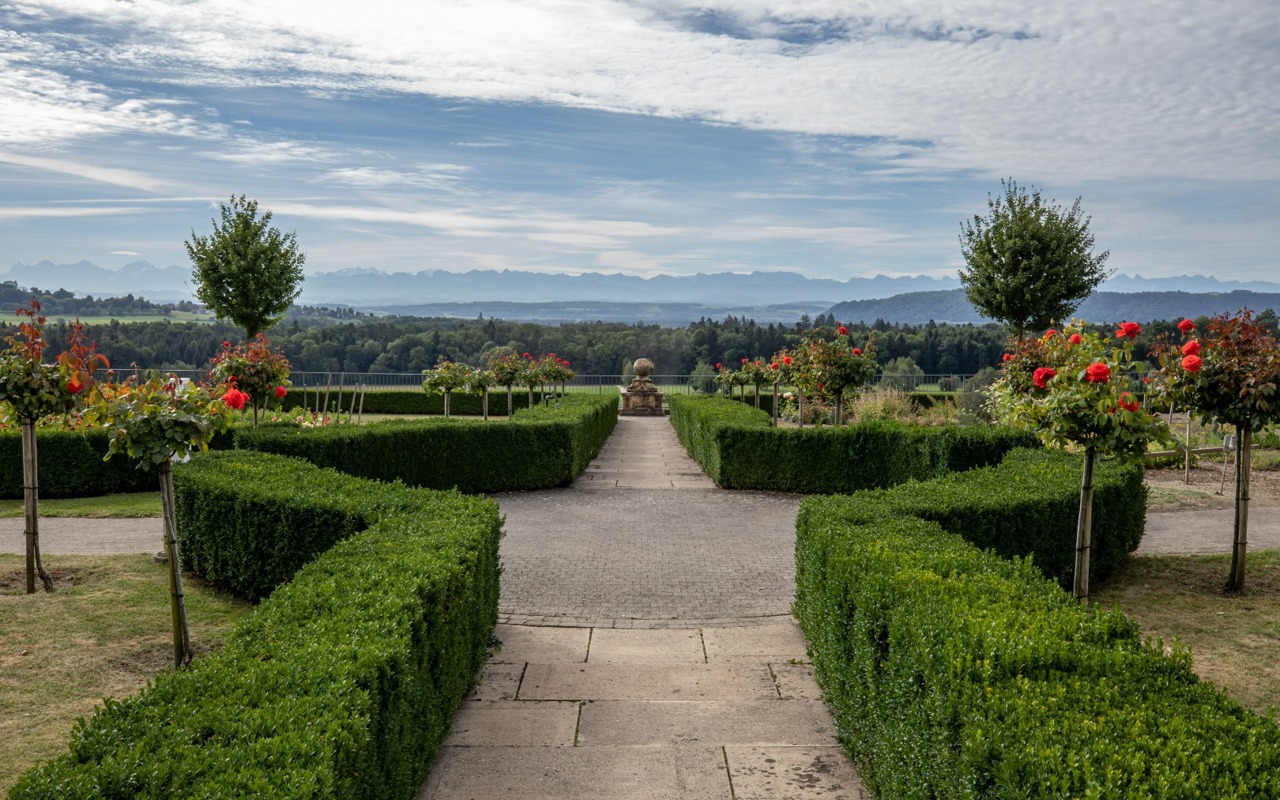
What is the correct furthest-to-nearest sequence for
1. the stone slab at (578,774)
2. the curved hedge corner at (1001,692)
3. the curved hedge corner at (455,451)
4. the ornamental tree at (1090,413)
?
the curved hedge corner at (455,451) → the ornamental tree at (1090,413) → the stone slab at (578,774) → the curved hedge corner at (1001,692)

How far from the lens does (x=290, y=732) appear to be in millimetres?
3082

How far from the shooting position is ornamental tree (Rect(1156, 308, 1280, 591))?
759 centimetres

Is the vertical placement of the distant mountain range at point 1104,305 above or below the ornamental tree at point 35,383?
above

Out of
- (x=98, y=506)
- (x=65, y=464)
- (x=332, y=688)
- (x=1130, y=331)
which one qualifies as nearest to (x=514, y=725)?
(x=332, y=688)

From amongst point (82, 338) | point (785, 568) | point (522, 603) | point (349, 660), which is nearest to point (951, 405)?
point (785, 568)

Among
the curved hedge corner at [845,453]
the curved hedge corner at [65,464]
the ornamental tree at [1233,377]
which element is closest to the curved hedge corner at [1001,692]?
the ornamental tree at [1233,377]

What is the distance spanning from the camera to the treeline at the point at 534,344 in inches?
1356

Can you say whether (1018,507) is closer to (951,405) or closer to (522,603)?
(522,603)

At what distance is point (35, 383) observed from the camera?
299 inches

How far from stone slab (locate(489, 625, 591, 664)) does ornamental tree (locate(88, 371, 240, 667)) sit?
6.52 feet

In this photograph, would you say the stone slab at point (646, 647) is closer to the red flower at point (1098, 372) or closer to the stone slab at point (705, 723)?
the stone slab at point (705, 723)

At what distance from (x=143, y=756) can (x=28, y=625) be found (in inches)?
195

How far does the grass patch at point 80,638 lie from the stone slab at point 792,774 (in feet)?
11.2

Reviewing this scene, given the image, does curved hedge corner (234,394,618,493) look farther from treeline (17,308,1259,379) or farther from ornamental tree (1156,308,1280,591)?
treeline (17,308,1259,379)
